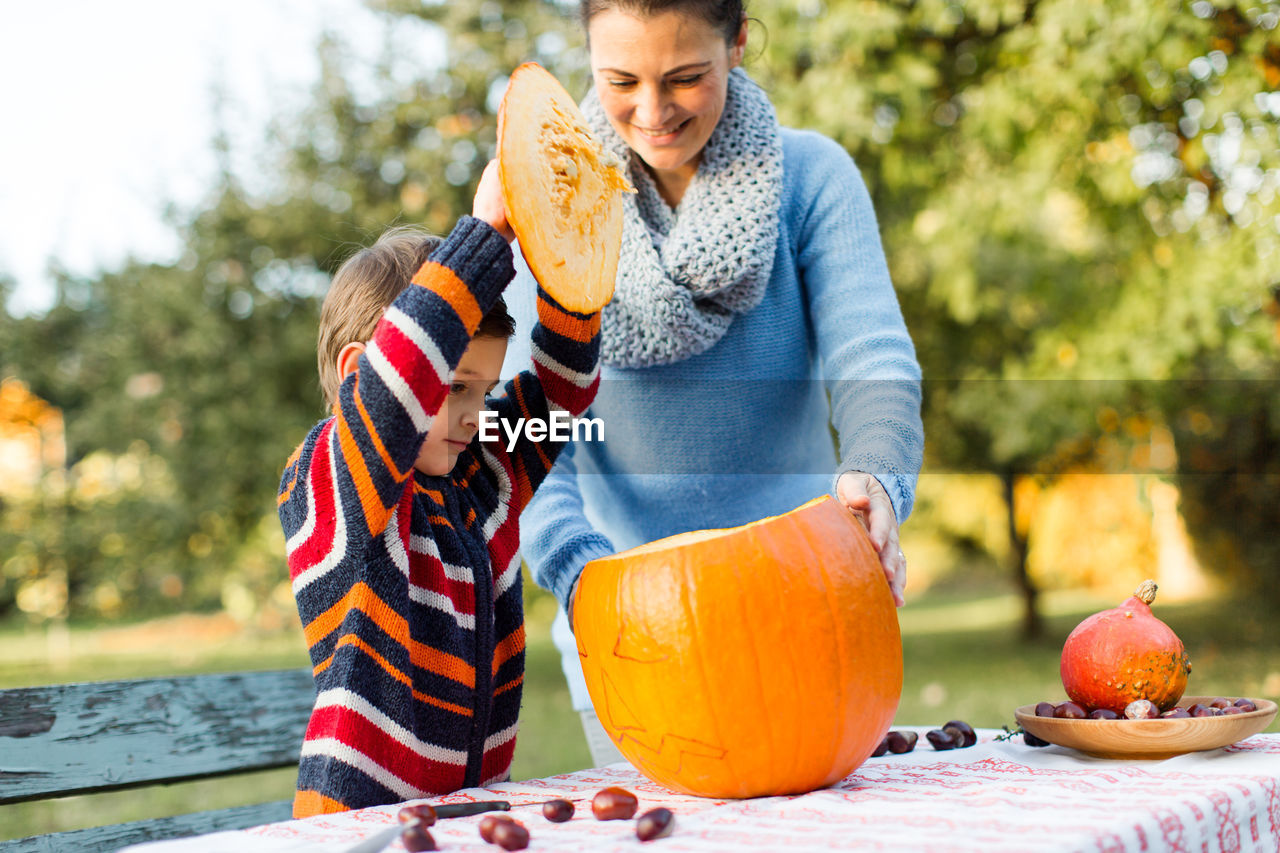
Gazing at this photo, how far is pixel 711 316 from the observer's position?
6.41 feet

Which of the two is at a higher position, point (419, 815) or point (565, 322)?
point (565, 322)

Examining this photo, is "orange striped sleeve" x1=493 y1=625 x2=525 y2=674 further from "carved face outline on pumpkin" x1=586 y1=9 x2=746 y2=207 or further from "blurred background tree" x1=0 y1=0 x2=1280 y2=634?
"blurred background tree" x1=0 y1=0 x2=1280 y2=634

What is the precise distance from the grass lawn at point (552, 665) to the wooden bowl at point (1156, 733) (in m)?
4.89

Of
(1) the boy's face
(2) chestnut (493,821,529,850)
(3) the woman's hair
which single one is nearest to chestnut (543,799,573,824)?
(2) chestnut (493,821,529,850)

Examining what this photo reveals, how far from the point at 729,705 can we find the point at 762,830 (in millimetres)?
208

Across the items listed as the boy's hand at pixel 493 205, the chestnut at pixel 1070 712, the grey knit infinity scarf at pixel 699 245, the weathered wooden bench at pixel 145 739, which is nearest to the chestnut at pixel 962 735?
the chestnut at pixel 1070 712

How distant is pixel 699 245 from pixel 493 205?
0.51m

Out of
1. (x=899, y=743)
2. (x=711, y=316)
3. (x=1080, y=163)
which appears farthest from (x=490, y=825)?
Result: (x=1080, y=163)

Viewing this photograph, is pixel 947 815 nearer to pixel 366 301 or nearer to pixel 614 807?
pixel 614 807

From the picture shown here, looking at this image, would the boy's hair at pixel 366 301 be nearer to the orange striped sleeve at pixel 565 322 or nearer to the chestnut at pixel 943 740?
the orange striped sleeve at pixel 565 322

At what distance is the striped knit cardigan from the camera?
55.9 inches

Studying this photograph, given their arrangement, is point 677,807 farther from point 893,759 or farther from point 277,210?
point 277,210

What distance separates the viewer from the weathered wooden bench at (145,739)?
1.79m

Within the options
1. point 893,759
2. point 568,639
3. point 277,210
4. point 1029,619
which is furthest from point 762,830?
point 1029,619
